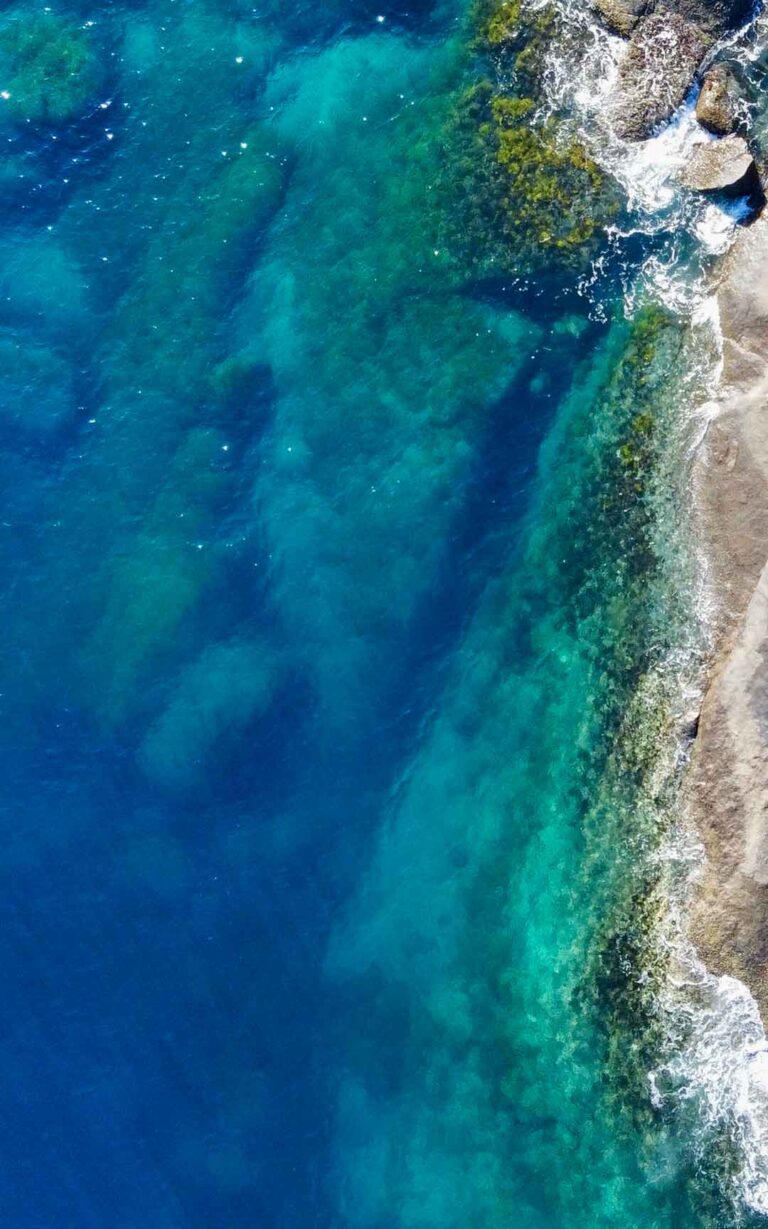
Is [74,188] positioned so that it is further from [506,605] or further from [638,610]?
[638,610]

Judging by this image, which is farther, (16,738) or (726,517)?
(16,738)

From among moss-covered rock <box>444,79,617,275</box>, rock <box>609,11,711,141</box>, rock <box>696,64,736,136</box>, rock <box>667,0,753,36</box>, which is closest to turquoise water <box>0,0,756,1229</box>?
moss-covered rock <box>444,79,617,275</box>

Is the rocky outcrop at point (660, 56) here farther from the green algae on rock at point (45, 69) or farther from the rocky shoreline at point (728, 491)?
the green algae on rock at point (45, 69)

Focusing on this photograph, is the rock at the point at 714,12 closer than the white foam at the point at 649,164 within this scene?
Yes

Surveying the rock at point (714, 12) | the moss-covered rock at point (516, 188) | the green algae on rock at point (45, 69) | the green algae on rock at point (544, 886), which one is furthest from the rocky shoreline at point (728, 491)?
the green algae on rock at point (45, 69)

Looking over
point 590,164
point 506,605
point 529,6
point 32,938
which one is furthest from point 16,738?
point 529,6

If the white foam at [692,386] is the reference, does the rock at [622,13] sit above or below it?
above
